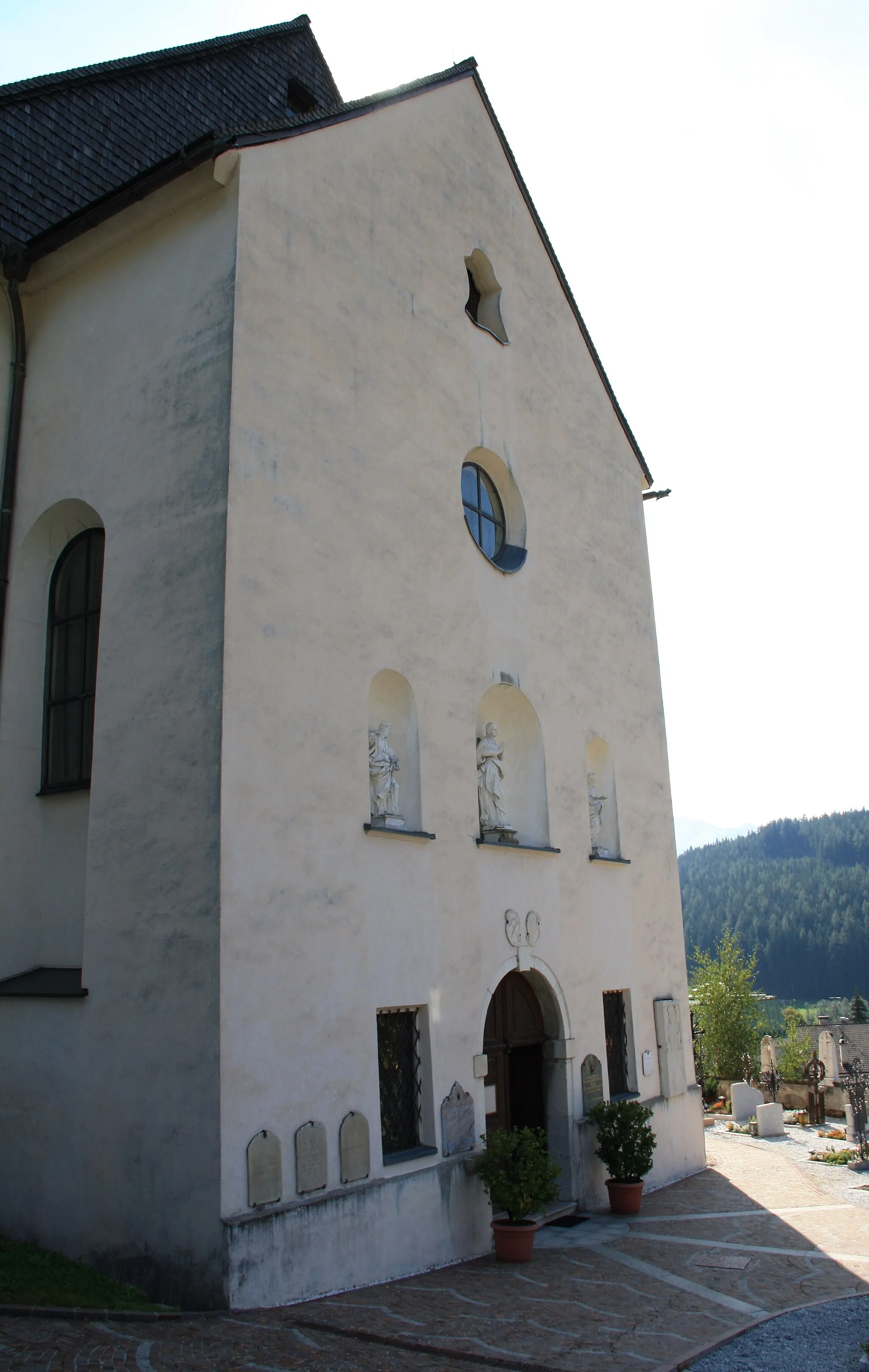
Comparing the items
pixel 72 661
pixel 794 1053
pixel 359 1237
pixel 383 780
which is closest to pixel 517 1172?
pixel 359 1237

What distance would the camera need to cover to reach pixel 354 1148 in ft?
28.9

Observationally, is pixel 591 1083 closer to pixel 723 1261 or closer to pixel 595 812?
pixel 723 1261

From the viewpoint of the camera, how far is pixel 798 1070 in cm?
3119

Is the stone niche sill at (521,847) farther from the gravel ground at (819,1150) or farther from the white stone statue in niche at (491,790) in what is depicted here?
the gravel ground at (819,1150)

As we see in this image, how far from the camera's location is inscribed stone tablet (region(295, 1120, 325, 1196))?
26.9 ft

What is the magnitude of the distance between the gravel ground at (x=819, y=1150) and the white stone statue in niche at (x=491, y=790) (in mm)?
6746

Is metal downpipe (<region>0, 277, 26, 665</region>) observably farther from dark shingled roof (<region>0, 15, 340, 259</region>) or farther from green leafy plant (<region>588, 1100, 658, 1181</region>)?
green leafy plant (<region>588, 1100, 658, 1181</region>)

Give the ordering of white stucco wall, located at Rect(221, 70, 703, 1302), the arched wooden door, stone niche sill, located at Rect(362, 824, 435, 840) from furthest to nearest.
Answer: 1. the arched wooden door
2. stone niche sill, located at Rect(362, 824, 435, 840)
3. white stucco wall, located at Rect(221, 70, 703, 1302)

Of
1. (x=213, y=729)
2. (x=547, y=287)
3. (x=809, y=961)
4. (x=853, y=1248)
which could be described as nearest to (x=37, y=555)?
(x=213, y=729)

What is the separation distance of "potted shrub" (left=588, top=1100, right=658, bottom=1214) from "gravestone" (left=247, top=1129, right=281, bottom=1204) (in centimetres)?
561

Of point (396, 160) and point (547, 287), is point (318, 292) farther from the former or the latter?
point (547, 287)

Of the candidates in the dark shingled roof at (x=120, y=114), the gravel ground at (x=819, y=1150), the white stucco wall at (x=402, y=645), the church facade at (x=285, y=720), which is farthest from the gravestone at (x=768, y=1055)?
the dark shingled roof at (x=120, y=114)

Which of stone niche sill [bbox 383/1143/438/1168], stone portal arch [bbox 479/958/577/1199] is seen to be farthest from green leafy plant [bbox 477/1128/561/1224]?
stone portal arch [bbox 479/958/577/1199]

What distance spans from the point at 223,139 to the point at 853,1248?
12.5 m
